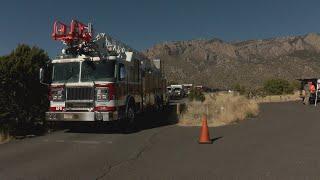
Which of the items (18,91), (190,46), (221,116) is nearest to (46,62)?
(18,91)

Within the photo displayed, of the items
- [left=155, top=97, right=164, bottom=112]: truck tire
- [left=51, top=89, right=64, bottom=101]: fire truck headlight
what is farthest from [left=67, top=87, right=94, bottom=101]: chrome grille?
[left=155, top=97, right=164, bottom=112]: truck tire

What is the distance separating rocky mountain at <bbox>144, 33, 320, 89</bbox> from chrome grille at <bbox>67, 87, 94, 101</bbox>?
73.3m

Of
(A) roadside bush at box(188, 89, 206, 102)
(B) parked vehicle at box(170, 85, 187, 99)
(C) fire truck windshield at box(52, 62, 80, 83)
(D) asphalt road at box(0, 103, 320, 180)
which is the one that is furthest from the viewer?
(B) parked vehicle at box(170, 85, 187, 99)

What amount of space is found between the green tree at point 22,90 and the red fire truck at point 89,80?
39.4 inches

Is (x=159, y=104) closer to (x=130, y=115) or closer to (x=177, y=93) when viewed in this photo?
(x=130, y=115)

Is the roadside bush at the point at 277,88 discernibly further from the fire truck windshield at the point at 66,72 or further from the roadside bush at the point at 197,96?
the fire truck windshield at the point at 66,72

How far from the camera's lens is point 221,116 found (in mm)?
21375

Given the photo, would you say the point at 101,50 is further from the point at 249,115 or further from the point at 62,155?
the point at 249,115

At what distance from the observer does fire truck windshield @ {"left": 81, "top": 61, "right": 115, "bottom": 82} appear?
16.0 meters

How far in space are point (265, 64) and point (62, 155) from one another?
310ft

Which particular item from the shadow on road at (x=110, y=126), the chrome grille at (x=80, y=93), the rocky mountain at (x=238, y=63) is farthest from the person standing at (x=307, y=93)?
the rocky mountain at (x=238, y=63)

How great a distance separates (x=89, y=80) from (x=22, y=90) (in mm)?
2659

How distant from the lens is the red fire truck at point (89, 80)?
624 inches

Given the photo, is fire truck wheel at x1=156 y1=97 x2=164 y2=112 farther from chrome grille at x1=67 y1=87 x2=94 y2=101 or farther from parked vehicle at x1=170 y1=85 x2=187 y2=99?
parked vehicle at x1=170 y1=85 x2=187 y2=99
